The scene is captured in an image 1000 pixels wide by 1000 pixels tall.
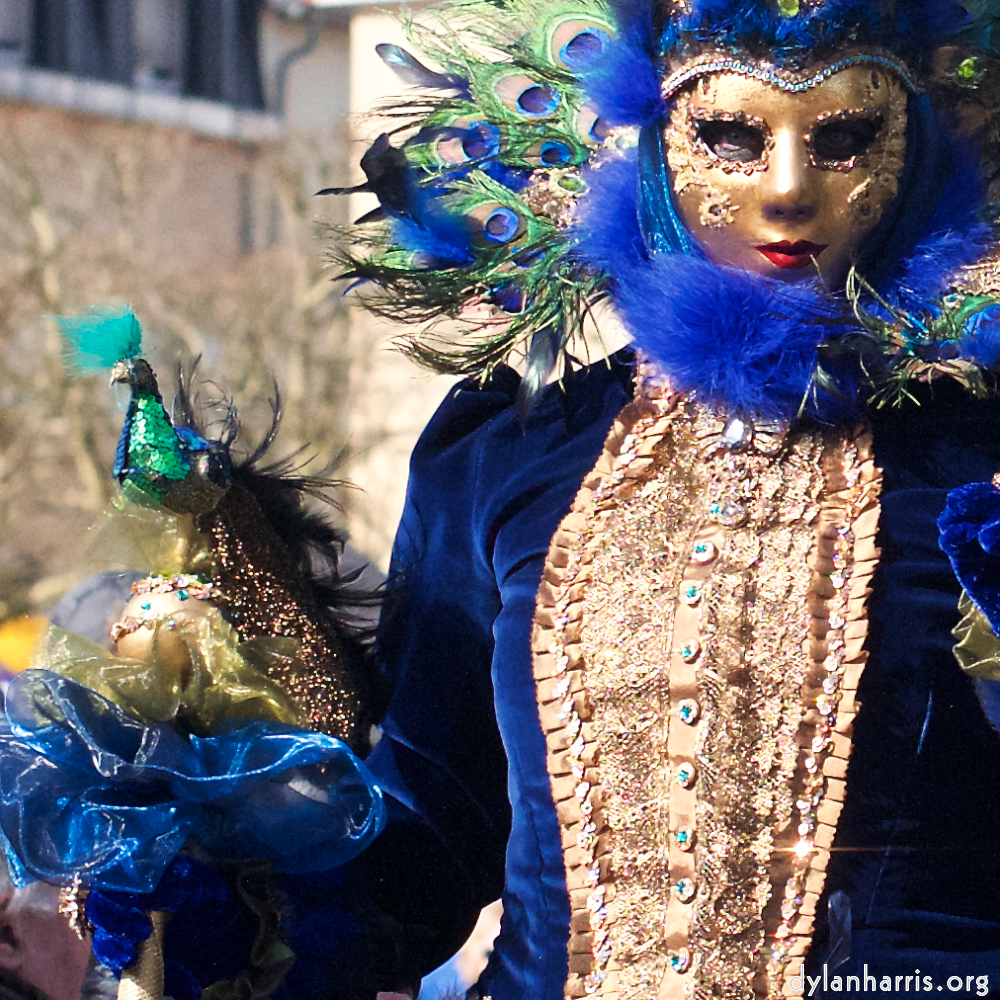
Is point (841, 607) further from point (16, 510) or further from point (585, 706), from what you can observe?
point (16, 510)

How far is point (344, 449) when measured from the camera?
1.96 meters

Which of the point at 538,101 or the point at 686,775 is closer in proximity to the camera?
the point at 686,775

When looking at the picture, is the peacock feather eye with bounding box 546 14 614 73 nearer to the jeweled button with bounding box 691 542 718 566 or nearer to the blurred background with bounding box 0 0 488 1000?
the jeweled button with bounding box 691 542 718 566

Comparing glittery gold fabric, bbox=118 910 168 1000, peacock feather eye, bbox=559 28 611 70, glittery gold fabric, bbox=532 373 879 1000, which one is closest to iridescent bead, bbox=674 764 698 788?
glittery gold fabric, bbox=532 373 879 1000

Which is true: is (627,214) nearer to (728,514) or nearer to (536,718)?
(728,514)

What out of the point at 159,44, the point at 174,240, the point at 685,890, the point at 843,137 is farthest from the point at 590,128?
the point at 159,44

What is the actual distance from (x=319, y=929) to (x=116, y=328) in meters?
0.65

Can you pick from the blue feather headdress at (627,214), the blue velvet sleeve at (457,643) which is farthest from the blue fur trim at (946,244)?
the blue velvet sleeve at (457,643)

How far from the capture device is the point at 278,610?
180cm

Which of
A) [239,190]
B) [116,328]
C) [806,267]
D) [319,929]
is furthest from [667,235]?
[239,190]

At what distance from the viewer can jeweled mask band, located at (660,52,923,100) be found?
161cm

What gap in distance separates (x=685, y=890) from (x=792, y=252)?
606 millimetres

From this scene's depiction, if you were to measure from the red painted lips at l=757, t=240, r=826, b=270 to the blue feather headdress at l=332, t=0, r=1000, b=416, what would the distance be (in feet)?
0.08

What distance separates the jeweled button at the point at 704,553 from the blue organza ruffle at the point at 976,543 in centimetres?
22
